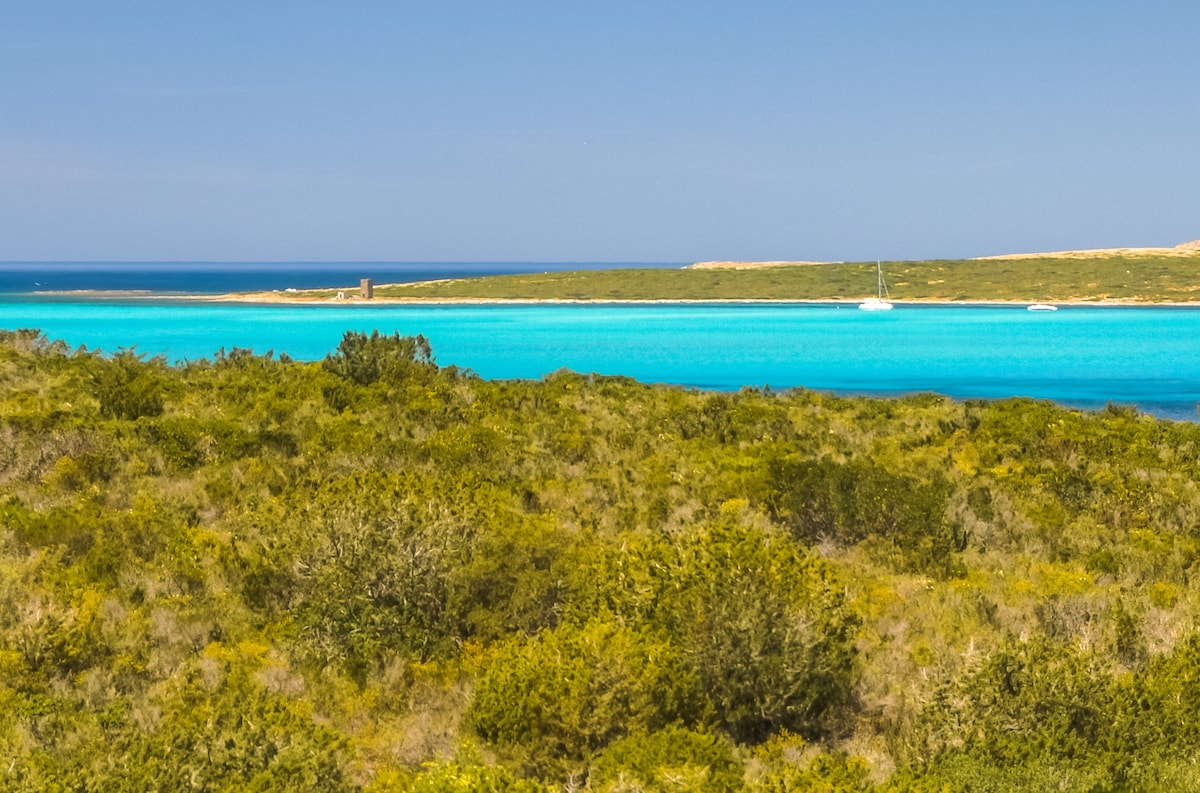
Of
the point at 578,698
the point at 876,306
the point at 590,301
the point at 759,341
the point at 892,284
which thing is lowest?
the point at 759,341

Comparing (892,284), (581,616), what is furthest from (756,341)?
(581,616)

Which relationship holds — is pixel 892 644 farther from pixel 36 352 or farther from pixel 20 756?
pixel 36 352

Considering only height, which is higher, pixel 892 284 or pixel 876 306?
pixel 892 284

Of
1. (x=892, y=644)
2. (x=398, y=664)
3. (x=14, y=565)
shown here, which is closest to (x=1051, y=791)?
(x=892, y=644)

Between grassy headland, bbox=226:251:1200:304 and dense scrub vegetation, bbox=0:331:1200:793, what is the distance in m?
75.8

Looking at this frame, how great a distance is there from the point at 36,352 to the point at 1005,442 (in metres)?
21.6

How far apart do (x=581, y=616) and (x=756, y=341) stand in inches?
1890

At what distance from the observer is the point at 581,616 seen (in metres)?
6.89

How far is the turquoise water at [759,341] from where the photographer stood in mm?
37688

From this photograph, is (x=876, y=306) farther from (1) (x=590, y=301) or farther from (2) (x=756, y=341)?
(1) (x=590, y=301)

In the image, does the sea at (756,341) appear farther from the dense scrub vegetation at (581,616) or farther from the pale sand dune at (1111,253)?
the pale sand dune at (1111,253)

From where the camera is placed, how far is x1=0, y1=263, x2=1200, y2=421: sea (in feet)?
123

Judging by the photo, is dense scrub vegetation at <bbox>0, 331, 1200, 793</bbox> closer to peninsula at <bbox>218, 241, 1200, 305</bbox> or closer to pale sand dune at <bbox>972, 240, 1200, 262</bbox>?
peninsula at <bbox>218, 241, 1200, 305</bbox>

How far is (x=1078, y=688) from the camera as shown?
18.4ft
